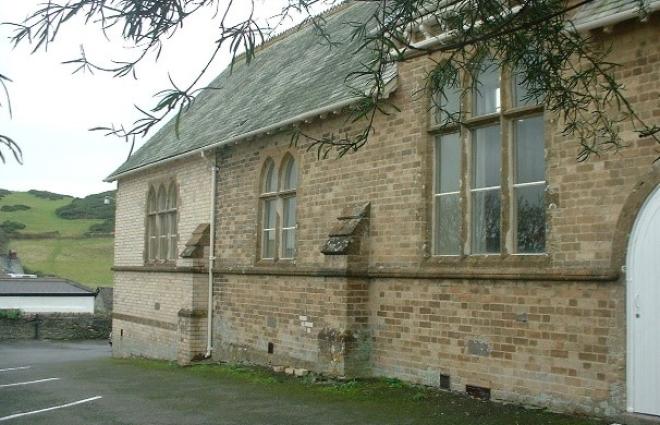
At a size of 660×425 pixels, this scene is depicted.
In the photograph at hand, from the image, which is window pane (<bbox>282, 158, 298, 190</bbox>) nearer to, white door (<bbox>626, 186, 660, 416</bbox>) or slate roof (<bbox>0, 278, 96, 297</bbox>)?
white door (<bbox>626, 186, 660, 416</bbox>)

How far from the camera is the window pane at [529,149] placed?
363 inches

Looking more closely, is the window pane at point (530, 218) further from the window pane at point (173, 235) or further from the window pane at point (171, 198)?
the window pane at point (171, 198)

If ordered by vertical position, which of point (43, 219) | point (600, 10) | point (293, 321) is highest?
point (43, 219)

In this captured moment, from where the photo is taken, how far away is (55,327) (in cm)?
3444

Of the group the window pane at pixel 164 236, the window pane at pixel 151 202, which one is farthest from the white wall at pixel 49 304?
the window pane at pixel 164 236

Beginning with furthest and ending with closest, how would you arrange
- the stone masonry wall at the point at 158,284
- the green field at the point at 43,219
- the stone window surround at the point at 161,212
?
the green field at the point at 43,219
the stone window surround at the point at 161,212
the stone masonry wall at the point at 158,284

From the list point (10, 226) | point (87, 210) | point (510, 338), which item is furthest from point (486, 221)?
point (87, 210)

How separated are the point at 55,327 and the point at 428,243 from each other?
28.4 m

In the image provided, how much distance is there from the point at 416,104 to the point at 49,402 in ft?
24.4

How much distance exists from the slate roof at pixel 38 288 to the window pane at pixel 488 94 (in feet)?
105

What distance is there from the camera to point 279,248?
14.4 meters

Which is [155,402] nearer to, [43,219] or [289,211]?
[289,211]

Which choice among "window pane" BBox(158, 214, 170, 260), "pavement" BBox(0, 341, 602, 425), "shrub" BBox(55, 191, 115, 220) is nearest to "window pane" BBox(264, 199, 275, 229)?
"pavement" BBox(0, 341, 602, 425)

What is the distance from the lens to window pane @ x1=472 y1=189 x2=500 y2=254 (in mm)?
9719
